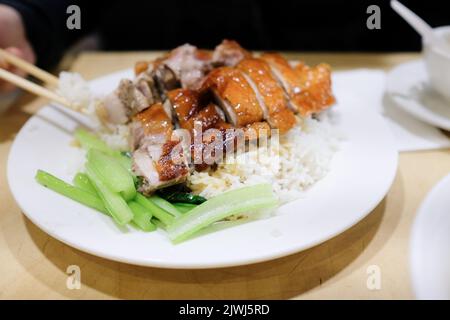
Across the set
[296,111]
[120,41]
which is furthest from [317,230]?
[120,41]

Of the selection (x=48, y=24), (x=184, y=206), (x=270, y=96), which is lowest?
(x=184, y=206)

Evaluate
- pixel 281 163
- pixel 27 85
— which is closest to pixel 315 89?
pixel 281 163

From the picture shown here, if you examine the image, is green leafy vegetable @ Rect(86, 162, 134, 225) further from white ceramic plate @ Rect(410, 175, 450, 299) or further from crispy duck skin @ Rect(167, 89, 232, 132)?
white ceramic plate @ Rect(410, 175, 450, 299)

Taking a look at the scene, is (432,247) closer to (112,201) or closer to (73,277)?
(112,201)

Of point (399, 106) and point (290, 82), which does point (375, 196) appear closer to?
point (290, 82)

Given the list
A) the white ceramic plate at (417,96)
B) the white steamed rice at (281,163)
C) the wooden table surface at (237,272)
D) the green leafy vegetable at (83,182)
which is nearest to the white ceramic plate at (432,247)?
the wooden table surface at (237,272)

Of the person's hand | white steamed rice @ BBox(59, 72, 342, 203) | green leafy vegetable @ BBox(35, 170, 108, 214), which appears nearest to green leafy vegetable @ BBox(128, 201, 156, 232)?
green leafy vegetable @ BBox(35, 170, 108, 214)
